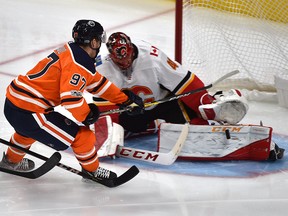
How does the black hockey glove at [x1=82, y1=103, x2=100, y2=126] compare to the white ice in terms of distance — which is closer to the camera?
the white ice

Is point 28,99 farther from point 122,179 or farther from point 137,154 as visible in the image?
point 137,154

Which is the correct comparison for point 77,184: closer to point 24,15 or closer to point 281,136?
point 281,136

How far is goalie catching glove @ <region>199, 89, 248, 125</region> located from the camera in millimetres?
4008

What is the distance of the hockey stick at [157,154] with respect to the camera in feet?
12.7

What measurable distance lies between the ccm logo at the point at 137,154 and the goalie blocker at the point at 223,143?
13cm

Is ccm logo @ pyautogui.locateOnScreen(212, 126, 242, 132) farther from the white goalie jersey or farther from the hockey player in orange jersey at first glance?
the hockey player in orange jersey

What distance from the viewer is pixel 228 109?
13.3 ft

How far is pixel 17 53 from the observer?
19.6 feet

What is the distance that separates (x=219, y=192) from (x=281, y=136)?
958 millimetres

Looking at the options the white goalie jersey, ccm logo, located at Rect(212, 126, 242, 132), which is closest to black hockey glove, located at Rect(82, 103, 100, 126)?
the white goalie jersey

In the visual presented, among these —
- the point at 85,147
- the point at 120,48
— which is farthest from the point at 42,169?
the point at 120,48

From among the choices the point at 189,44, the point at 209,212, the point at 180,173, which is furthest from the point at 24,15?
the point at 209,212

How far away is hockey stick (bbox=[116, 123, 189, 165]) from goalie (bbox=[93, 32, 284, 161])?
22 cm

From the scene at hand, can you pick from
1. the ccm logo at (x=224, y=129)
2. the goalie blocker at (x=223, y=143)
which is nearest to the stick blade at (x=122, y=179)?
the goalie blocker at (x=223, y=143)
